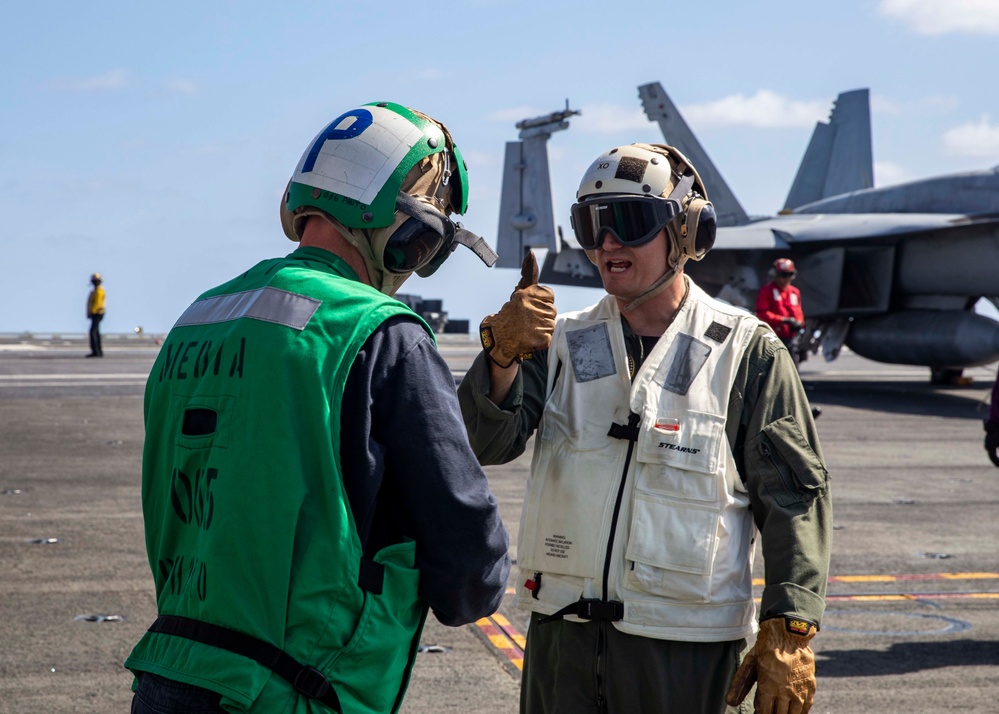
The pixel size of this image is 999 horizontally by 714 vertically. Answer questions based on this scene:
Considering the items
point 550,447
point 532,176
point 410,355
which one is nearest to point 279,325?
point 410,355

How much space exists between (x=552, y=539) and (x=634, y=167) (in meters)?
1.12

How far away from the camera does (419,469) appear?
Answer: 6.59 ft

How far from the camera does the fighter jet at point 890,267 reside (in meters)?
20.2

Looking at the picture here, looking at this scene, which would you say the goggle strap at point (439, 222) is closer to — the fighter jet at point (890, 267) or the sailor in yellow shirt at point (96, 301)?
the fighter jet at point (890, 267)

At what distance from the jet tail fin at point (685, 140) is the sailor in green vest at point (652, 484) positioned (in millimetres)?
25130

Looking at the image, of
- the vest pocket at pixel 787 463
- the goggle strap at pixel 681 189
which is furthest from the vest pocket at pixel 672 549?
the goggle strap at pixel 681 189

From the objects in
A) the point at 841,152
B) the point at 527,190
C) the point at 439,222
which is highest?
the point at 841,152

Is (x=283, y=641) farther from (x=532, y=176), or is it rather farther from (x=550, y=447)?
(x=532, y=176)

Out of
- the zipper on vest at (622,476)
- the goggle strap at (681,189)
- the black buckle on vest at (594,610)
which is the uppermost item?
the goggle strap at (681,189)

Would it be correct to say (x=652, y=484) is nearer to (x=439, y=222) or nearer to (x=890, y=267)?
(x=439, y=222)

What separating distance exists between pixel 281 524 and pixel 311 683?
286 mm

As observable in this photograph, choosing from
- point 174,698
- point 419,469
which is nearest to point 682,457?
point 419,469

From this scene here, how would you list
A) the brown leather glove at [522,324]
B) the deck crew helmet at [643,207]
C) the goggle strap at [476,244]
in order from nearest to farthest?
1. the goggle strap at [476,244]
2. the brown leather glove at [522,324]
3. the deck crew helmet at [643,207]

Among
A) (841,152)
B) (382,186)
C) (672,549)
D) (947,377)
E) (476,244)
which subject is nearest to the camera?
(382,186)
